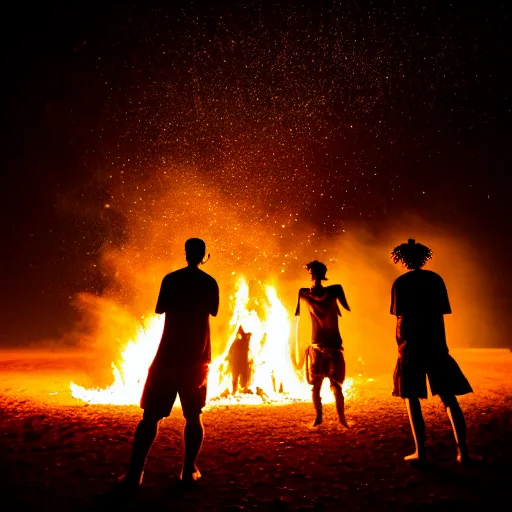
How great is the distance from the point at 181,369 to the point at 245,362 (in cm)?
502

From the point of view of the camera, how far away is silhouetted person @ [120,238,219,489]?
10.8 feet

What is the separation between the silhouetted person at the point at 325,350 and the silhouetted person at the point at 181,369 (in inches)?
90.8

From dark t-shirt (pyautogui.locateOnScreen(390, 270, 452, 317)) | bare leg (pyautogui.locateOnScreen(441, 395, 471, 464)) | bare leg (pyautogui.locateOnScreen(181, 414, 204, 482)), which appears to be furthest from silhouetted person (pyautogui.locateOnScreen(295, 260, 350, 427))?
bare leg (pyautogui.locateOnScreen(181, 414, 204, 482))

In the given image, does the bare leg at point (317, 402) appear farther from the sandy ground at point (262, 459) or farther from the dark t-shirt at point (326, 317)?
the dark t-shirt at point (326, 317)

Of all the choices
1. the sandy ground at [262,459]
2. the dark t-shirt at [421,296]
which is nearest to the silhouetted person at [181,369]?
the sandy ground at [262,459]

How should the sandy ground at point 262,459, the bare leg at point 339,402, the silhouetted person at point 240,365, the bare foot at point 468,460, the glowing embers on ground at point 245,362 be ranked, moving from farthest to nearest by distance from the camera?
the silhouetted person at point 240,365 → the glowing embers on ground at point 245,362 → the bare leg at point 339,402 → the bare foot at point 468,460 → the sandy ground at point 262,459

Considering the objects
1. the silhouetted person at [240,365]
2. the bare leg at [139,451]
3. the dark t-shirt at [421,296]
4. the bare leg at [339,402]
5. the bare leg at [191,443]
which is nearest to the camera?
the bare leg at [139,451]

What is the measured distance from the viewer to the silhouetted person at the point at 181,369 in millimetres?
3303

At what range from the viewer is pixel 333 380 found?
5.50 m

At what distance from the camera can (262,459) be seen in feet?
14.1

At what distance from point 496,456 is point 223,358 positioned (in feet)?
17.2

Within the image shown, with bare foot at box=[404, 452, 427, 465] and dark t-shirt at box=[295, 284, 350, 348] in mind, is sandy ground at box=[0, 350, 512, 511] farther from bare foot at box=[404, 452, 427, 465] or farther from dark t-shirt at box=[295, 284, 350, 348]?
dark t-shirt at box=[295, 284, 350, 348]

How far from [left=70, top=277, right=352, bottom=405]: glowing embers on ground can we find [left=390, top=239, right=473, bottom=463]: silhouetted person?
3937 mm

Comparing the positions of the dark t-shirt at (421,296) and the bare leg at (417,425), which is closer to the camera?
the bare leg at (417,425)
